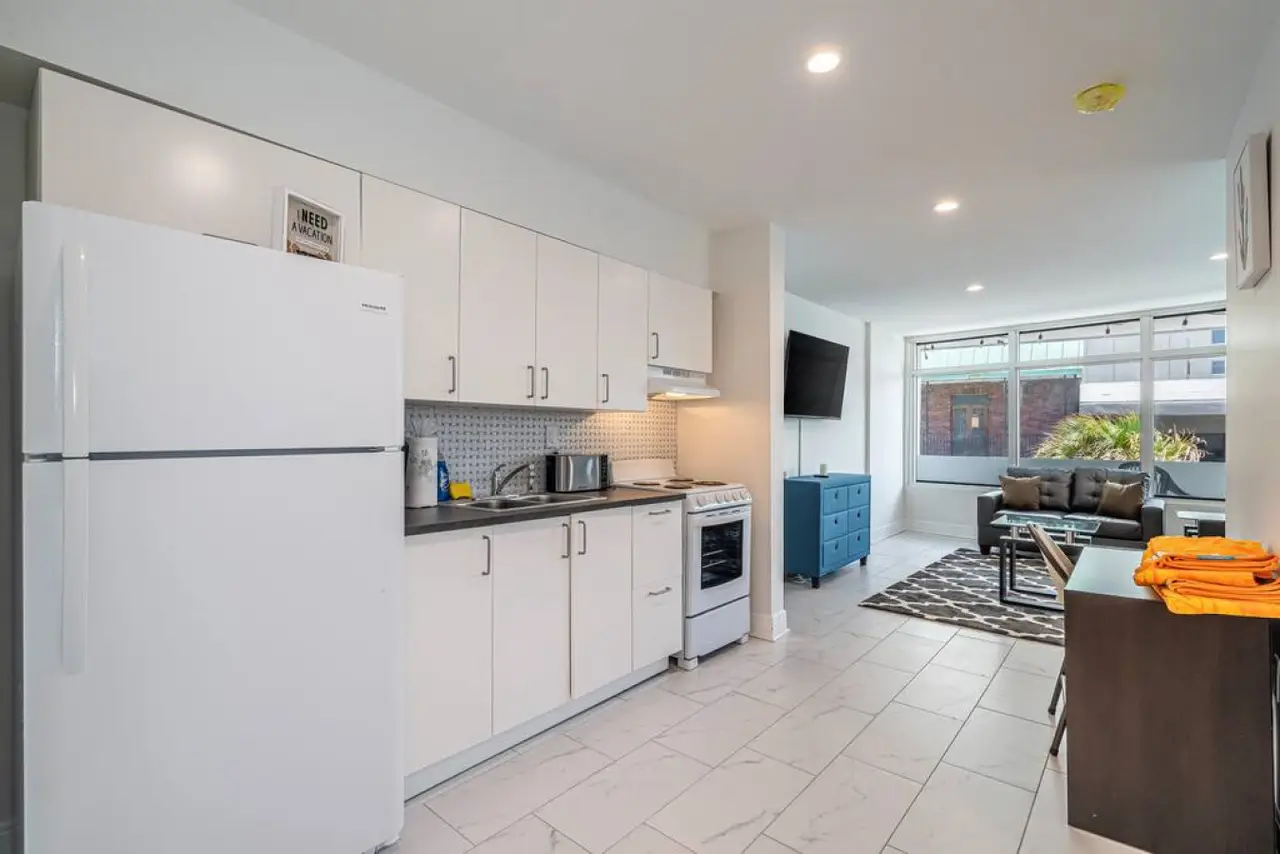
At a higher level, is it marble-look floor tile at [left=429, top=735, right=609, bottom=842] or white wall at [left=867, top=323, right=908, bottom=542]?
white wall at [left=867, top=323, right=908, bottom=542]

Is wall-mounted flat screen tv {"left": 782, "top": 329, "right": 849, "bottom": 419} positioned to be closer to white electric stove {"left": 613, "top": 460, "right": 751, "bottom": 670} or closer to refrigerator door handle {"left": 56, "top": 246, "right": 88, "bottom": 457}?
white electric stove {"left": 613, "top": 460, "right": 751, "bottom": 670}

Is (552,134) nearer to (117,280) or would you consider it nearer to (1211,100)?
(117,280)

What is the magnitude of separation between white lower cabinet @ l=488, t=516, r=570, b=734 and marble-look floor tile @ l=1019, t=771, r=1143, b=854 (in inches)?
67.8

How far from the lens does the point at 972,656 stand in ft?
11.4

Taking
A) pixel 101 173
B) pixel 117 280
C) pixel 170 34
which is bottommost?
pixel 117 280

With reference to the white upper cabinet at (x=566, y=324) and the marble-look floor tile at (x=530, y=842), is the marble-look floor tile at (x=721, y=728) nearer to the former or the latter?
the marble-look floor tile at (x=530, y=842)

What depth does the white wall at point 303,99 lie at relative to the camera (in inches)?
63.9

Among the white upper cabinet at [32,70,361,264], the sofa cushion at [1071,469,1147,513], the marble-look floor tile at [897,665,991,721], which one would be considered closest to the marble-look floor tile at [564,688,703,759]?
the marble-look floor tile at [897,665,991,721]

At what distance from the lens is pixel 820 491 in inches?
194

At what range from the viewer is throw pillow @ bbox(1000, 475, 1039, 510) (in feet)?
20.4

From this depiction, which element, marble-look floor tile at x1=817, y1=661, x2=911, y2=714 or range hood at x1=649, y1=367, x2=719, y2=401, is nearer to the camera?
marble-look floor tile at x1=817, y1=661, x2=911, y2=714

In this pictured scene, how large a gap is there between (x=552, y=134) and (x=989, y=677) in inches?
139

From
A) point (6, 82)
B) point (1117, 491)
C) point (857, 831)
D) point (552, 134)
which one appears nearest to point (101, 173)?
point (6, 82)

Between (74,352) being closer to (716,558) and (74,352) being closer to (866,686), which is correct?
(716,558)
